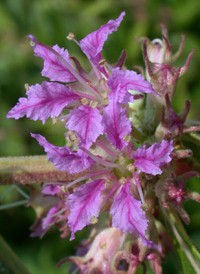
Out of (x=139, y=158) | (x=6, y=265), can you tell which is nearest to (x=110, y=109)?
(x=139, y=158)

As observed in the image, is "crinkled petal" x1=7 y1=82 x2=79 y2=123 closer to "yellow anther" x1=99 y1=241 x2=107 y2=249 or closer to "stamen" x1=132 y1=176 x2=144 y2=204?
"stamen" x1=132 y1=176 x2=144 y2=204

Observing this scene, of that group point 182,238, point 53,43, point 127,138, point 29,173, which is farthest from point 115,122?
point 53,43

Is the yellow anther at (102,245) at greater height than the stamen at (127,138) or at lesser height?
lesser

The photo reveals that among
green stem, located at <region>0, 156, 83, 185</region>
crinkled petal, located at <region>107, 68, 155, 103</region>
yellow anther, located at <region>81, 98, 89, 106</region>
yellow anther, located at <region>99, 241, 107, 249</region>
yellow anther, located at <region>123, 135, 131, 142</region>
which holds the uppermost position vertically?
crinkled petal, located at <region>107, 68, 155, 103</region>

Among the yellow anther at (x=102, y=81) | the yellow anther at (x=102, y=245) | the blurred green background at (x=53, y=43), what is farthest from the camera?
the blurred green background at (x=53, y=43)

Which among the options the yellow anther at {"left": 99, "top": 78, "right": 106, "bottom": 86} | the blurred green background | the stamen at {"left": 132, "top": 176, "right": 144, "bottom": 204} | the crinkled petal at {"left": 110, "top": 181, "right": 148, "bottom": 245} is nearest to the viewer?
the crinkled petal at {"left": 110, "top": 181, "right": 148, "bottom": 245}

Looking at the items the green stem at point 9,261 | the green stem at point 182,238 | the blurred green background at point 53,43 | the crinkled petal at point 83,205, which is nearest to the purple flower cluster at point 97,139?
the crinkled petal at point 83,205

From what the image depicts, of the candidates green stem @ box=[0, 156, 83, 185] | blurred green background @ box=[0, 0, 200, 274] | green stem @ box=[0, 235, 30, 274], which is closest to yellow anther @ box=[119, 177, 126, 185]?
green stem @ box=[0, 156, 83, 185]

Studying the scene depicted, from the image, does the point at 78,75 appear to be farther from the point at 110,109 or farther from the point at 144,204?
the point at 144,204

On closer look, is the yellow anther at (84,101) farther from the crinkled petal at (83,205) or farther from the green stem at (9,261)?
the green stem at (9,261)
